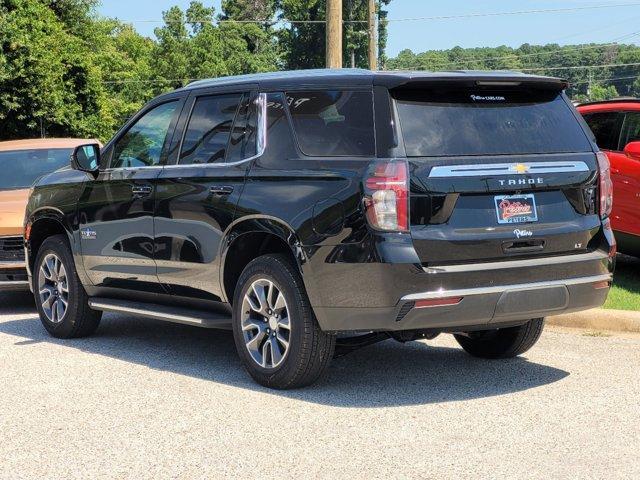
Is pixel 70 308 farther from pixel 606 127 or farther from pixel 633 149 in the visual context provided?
pixel 606 127

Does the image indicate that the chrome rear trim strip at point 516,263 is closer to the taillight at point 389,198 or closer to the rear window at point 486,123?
the taillight at point 389,198

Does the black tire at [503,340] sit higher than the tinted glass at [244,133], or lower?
lower

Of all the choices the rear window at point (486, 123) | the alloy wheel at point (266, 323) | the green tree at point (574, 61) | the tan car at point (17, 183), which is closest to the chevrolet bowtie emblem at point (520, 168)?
the rear window at point (486, 123)

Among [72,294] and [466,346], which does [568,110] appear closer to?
[466,346]

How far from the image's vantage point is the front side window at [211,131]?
6.86m

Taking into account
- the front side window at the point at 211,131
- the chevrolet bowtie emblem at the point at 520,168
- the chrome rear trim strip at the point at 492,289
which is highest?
the front side window at the point at 211,131

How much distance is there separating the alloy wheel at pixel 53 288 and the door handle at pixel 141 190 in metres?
1.30

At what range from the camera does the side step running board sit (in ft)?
22.4

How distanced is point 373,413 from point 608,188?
6.90 feet

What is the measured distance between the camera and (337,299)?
5.82 meters

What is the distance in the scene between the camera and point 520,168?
5.94 m

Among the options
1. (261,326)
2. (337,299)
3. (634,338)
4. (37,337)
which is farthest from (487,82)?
(37,337)

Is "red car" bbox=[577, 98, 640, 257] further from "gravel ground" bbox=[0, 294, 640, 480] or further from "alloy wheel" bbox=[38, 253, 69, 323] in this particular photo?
"alloy wheel" bbox=[38, 253, 69, 323]

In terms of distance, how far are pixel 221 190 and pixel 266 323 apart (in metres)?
0.95
